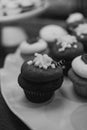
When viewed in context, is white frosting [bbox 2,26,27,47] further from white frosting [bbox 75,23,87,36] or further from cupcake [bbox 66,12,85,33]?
white frosting [bbox 75,23,87,36]

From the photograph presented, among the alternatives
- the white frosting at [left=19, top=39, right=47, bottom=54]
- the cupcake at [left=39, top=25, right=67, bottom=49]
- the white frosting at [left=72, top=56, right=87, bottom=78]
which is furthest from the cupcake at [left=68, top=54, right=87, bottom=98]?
the cupcake at [left=39, top=25, right=67, bottom=49]

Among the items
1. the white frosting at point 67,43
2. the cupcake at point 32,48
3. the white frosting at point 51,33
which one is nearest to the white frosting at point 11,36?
the white frosting at point 51,33

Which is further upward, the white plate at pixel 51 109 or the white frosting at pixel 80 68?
the white frosting at pixel 80 68

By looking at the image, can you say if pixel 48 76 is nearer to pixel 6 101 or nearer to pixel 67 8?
pixel 6 101

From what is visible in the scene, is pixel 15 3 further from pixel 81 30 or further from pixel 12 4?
pixel 81 30

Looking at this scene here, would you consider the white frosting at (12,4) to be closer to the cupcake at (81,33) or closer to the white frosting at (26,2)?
the white frosting at (26,2)

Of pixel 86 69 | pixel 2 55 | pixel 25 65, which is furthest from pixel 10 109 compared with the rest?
pixel 2 55

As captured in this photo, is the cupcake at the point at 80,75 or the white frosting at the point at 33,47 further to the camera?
the white frosting at the point at 33,47
